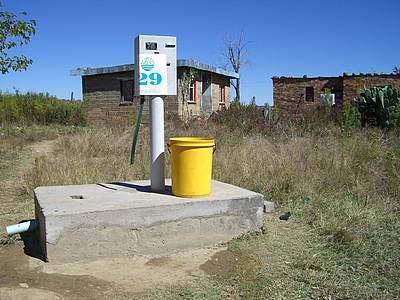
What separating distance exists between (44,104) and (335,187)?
15.6 meters

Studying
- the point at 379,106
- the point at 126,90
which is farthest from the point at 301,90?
the point at 379,106

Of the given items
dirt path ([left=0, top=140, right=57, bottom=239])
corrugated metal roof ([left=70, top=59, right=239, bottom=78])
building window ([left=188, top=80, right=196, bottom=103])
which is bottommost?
dirt path ([left=0, top=140, right=57, bottom=239])

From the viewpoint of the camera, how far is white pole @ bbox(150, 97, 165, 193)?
469cm

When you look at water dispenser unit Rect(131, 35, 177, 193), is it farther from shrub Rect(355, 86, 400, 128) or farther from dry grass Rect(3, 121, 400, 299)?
shrub Rect(355, 86, 400, 128)

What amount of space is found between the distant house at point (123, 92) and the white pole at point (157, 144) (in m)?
13.8

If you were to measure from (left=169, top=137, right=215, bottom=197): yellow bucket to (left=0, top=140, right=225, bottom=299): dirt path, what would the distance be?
2.08 ft

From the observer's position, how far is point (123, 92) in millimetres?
20672

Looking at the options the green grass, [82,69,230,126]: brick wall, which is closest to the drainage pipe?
the green grass

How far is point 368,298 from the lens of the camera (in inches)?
123

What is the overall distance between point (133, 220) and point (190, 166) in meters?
0.85

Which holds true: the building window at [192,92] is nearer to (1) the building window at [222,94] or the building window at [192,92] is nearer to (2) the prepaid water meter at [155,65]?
(1) the building window at [222,94]

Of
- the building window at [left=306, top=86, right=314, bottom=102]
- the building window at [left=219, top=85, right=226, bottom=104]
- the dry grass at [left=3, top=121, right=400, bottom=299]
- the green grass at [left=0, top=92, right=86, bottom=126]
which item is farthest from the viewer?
the building window at [left=306, top=86, right=314, bottom=102]

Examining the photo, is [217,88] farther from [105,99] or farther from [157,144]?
[157,144]

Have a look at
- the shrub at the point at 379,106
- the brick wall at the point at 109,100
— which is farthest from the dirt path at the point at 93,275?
the brick wall at the point at 109,100
